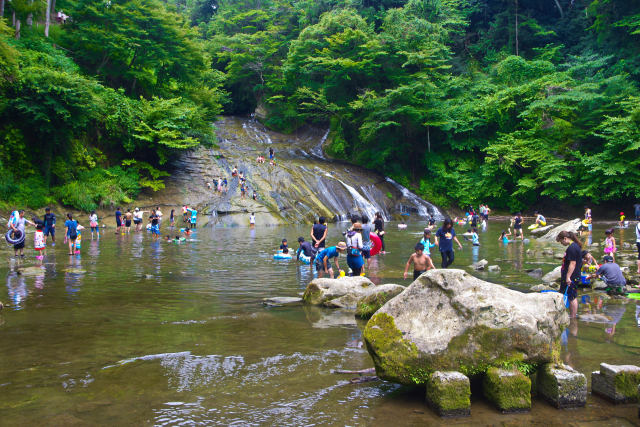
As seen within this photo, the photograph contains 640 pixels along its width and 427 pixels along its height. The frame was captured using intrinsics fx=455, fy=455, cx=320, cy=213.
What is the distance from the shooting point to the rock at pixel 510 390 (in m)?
4.38

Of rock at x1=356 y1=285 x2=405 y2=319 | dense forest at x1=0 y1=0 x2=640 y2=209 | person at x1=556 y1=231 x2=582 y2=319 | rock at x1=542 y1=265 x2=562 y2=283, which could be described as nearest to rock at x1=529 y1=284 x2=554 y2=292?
rock at x1=542 y1=265 x2=562 y2=283

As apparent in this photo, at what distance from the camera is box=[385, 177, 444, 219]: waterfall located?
36.3 meters

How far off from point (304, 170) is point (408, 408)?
3140cm

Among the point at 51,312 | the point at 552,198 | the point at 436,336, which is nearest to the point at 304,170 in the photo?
the point at 552,198

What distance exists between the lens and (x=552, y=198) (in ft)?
113

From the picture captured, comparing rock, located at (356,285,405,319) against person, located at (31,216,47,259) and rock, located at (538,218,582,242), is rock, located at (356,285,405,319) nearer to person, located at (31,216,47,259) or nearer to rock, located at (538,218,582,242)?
person, located at (31,216,47,259)

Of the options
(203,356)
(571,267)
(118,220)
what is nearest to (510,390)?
(203,356)

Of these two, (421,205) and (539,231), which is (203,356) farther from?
(421,205)

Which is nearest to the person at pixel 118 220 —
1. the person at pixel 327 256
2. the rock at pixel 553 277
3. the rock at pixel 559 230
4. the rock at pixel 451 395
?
the person at pixel 327 256

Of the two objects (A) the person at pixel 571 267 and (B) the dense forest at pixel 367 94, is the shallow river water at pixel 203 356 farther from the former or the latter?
(B) the dense forest at pixel 367 94

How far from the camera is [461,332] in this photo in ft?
15.4

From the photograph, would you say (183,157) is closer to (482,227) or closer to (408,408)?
(482,227)

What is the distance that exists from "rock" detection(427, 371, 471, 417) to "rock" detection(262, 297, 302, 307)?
15.0ft

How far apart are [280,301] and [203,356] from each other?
2996 millimetres
